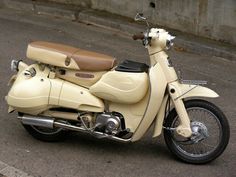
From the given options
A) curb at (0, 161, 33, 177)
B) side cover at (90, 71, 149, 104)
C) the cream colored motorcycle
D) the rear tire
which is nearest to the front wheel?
the cream colored motorcycle

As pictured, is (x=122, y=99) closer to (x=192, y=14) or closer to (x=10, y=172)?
(x=10, y=172)

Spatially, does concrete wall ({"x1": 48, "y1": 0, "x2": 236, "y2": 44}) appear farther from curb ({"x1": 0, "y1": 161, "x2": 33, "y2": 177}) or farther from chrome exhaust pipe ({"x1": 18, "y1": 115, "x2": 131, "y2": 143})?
curb ({"x1": 0, "y1": 161, "x2": 33, "y2": 177})

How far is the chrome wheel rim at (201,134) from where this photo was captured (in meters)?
4.60

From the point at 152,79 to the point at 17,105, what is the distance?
1.32 m

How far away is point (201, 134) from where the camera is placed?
4.64 meters

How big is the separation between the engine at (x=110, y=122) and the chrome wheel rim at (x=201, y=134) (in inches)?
19.2

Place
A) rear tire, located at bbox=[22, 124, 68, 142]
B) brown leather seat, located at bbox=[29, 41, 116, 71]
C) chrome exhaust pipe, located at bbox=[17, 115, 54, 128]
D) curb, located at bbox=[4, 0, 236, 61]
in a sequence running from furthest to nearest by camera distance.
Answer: curb, located at bbox=[4, 0, 236, 61] → rear tire, located at bbox=[22, 124, 68, 142] → chrome exhaust pipe, located at bbox=[17, 115, 54, 128] → brown leather seat, located at bbox=[29, 41, 116, 71]

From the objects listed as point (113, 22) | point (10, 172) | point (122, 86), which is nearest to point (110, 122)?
point (122, 86)

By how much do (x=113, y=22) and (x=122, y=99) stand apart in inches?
190

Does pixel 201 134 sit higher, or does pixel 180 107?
pixel 180 107

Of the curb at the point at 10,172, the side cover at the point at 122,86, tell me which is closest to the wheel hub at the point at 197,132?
the side cover at the point at 122,86

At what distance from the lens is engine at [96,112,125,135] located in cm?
467

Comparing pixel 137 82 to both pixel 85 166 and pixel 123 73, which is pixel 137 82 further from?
pixel 85 166

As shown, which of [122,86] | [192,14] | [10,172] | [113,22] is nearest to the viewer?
[10,172]
